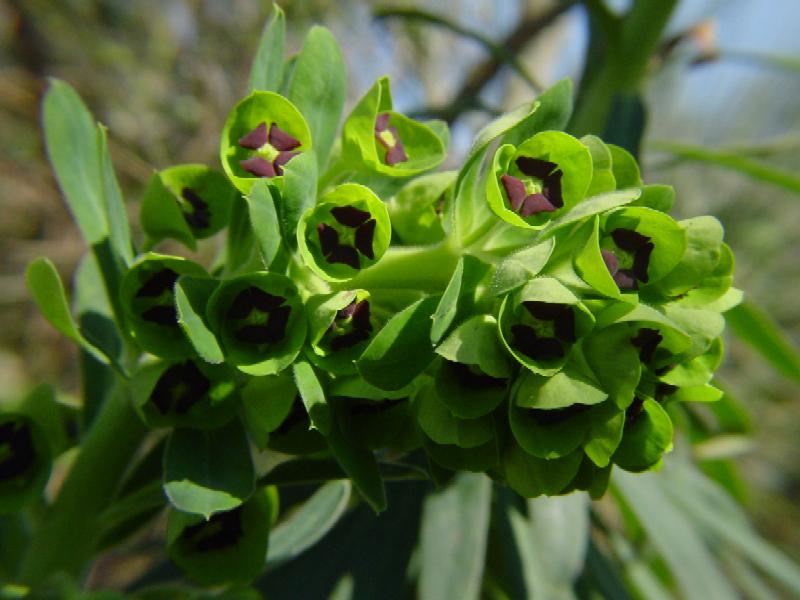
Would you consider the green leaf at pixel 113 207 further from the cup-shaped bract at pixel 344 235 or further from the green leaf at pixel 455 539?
the green leaf at pixel 455 539

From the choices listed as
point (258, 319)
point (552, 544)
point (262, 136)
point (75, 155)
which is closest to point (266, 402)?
point (258, 319)

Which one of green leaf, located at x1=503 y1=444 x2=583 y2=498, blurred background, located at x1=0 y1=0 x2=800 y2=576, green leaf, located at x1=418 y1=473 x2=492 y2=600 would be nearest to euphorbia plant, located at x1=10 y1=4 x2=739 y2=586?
green leaf, located at x1=503 y1=444 x2=583 y2=498

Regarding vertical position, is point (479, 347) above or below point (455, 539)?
above

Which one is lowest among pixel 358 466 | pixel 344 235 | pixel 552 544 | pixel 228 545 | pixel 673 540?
pixel 673 540

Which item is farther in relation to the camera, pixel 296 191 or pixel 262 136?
pixel 262 136

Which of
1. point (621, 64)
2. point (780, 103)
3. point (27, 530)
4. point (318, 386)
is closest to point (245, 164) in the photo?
point (318, 386)

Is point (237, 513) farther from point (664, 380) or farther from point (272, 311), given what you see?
point (664, 380)

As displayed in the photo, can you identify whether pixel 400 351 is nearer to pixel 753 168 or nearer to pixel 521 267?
pixel 521 267
